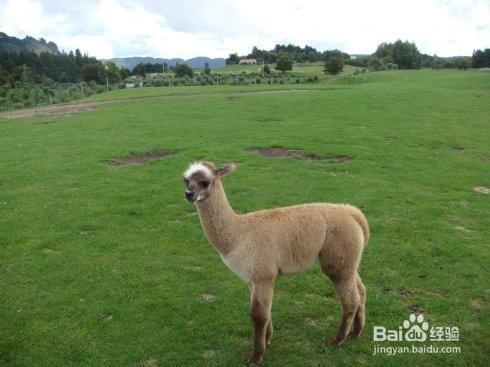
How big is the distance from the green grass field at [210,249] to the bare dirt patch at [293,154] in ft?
1.15

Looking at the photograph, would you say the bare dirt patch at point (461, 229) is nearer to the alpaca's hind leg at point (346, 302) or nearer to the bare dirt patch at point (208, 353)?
the alpaca's hind leg at point (346, 302)

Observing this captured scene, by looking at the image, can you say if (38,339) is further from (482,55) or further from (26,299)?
(482,55)

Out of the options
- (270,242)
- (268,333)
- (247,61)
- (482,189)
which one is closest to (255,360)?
(268,333)

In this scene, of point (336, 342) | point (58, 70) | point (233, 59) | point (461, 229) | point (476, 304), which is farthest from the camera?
point (233, 59)

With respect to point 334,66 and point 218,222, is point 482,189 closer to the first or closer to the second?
point 218,222

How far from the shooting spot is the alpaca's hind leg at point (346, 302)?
18.5 feet

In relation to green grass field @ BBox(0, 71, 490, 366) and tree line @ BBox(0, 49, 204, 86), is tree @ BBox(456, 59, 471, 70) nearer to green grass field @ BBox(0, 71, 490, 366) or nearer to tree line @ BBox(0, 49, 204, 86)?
tree line @ BBox(0, 49, 204, 86)

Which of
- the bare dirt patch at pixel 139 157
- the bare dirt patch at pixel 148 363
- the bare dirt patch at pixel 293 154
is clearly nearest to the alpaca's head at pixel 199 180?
the bare dirt patch at pixel 148 363

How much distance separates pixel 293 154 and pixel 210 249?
8.06m

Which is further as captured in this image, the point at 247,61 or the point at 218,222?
the point at 247,61

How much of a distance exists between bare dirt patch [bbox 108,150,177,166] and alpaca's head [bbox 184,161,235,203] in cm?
1108

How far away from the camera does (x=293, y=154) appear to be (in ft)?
52.9

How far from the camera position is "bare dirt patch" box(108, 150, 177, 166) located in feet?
52.7

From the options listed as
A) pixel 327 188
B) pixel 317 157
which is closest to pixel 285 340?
pixel 327 188
